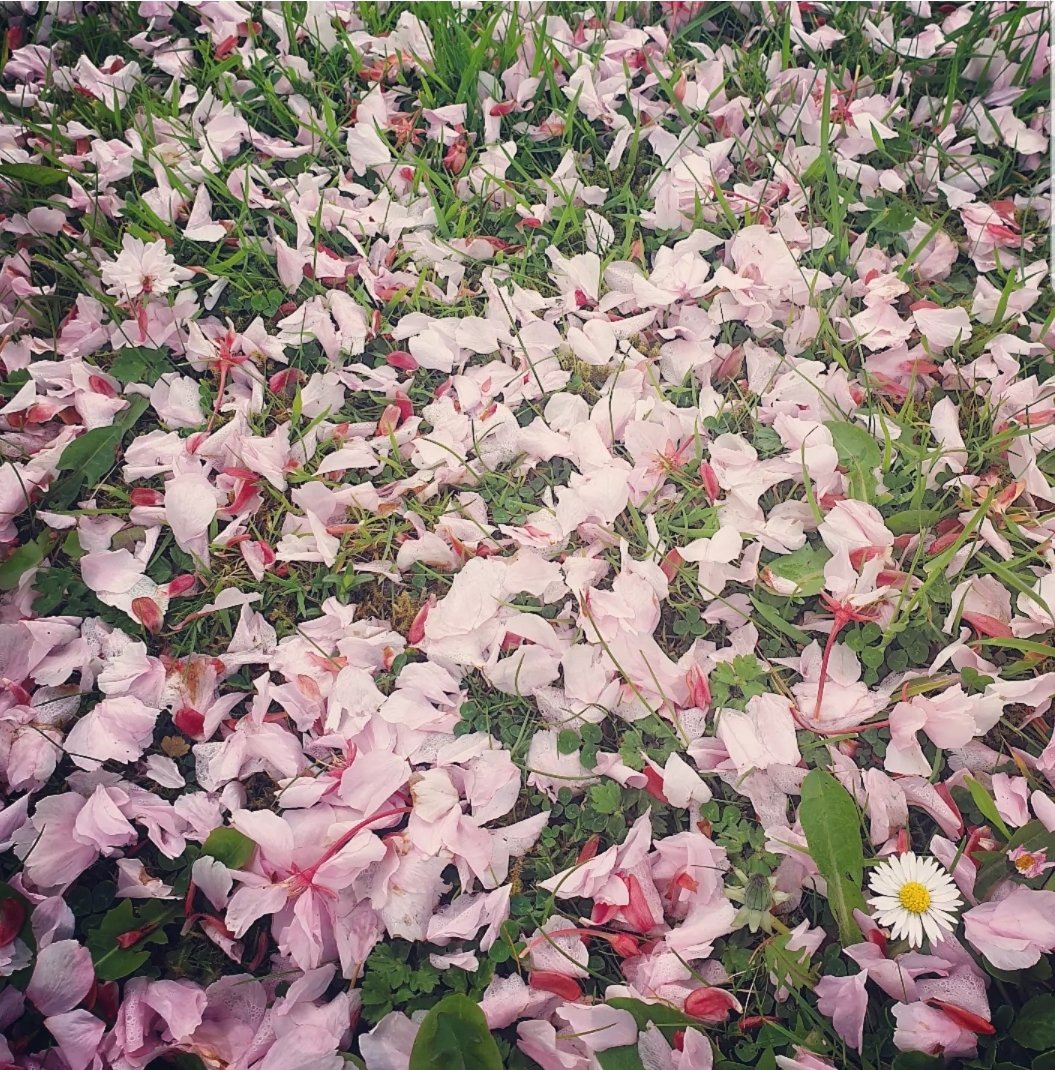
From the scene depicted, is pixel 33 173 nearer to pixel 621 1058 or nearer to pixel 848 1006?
pixel 621 1058

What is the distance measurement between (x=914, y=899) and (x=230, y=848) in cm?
96

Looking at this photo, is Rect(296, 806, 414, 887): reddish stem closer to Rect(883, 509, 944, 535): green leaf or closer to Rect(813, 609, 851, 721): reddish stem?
Rect(813, 609, 851, 721): reddish stem

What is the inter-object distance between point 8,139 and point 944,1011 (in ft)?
8.03

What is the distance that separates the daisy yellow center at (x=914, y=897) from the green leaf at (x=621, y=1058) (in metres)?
0.41

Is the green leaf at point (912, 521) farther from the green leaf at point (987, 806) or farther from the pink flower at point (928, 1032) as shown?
the pink flower at point (928, 1032)

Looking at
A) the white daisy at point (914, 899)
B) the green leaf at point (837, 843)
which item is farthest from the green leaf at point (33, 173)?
the white daisy at point (914, 899)

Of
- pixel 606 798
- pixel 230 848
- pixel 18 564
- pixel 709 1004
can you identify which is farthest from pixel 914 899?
pixel 18 564

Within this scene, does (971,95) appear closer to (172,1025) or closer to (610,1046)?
(610,1046)

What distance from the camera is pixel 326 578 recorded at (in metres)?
1.53

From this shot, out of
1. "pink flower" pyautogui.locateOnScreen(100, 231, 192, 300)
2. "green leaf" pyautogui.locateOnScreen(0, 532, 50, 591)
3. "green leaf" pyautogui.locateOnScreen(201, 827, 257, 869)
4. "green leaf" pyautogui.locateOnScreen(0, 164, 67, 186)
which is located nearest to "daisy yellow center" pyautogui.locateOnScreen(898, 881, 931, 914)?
"green leaf" pyautogui.locateOnScreen(201, 827, 257, 869)

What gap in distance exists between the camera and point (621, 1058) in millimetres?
1121

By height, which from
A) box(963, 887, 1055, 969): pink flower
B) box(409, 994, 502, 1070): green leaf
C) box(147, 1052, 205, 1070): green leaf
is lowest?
box(147, 1052, 205, 1070): green leaf

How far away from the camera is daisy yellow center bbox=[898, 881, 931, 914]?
1.18 m

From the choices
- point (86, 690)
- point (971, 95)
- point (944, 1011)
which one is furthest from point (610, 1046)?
point (971, 95)
